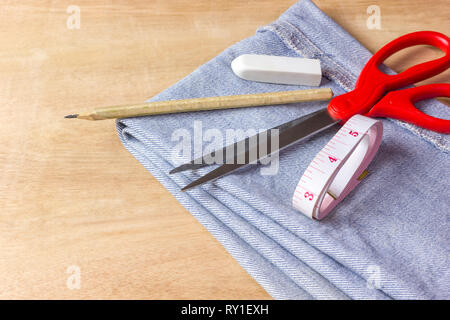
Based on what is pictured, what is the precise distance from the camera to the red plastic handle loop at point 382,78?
0.60 meters

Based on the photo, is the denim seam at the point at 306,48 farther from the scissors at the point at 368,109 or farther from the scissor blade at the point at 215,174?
the scissor blade at the point at 215,174

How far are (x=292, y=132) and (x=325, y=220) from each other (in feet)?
0.39

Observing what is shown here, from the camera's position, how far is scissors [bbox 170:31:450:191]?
557 millimetres

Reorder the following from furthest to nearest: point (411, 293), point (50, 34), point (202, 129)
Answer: point (50, 34) < point (202, 129) < point (411, 293)

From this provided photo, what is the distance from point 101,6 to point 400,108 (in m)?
0.52

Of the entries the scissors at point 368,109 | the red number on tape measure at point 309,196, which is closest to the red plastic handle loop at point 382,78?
the scissors at point 368,109

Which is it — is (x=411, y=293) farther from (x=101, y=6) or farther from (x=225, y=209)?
(x=101, y=6)

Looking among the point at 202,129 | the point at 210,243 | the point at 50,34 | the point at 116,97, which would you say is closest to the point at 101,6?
the point at 50,34

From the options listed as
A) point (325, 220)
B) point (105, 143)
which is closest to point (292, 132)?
point (325, 220)

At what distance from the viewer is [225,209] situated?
55 centimetres

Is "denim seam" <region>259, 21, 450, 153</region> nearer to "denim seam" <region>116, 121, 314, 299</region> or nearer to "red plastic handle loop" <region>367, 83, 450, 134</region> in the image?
"red plastic handle loop" <region>367, 83, 450, 134</region>

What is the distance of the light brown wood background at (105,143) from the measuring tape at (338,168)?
0.11 meters

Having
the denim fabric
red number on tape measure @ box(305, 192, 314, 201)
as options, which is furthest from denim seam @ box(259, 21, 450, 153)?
red number on tape measure @ box(305, 192, 314, 201)

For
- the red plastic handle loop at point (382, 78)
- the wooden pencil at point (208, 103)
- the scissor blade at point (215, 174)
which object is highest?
the red plastic handle loop at point (382, 78)
